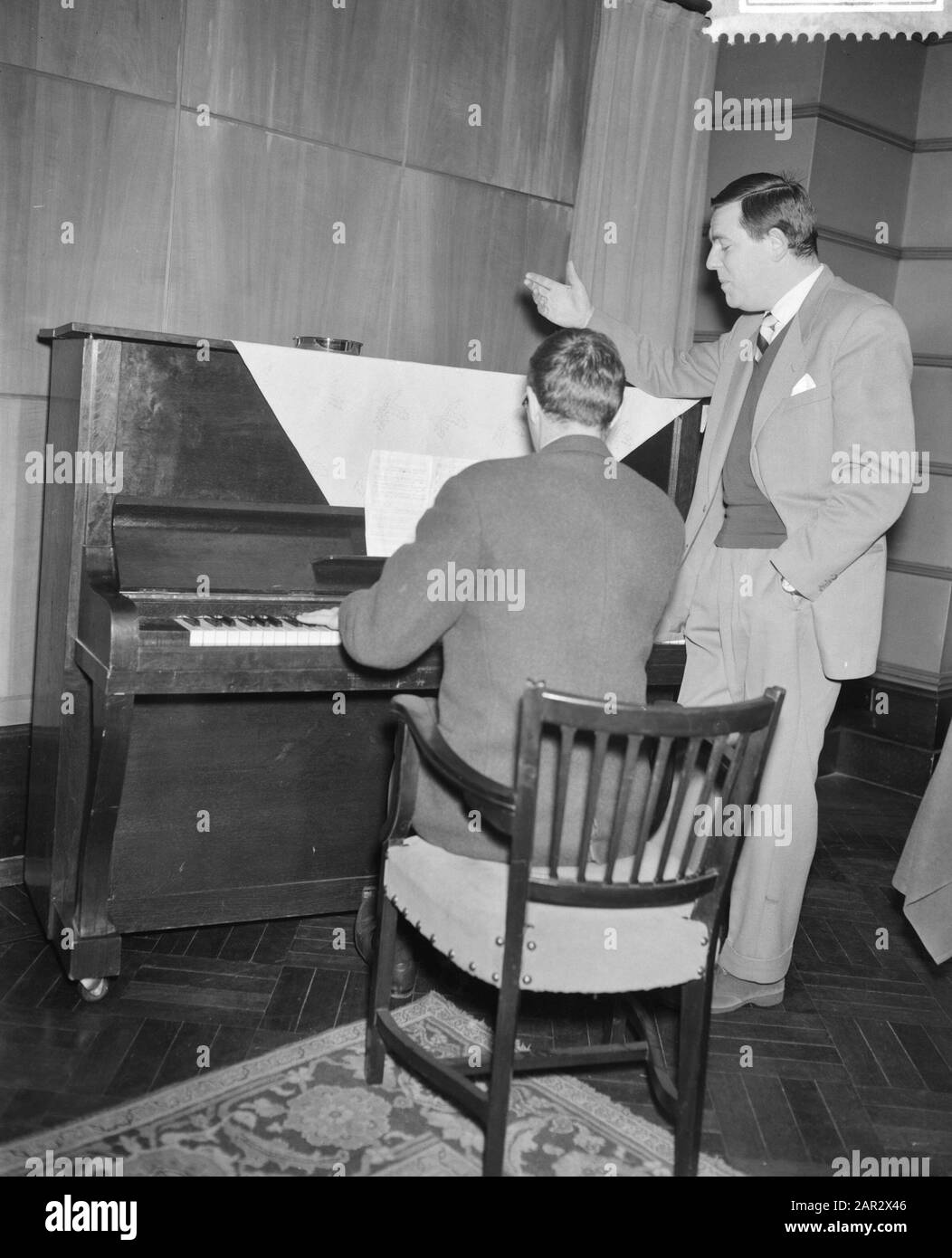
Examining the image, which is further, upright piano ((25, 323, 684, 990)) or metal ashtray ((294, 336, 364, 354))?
metal ashtray ((294, 336, 364, 354))

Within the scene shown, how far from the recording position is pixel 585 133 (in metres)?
4.32

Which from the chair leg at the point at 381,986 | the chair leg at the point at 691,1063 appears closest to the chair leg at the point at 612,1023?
the chair leg at the point at 691,1063

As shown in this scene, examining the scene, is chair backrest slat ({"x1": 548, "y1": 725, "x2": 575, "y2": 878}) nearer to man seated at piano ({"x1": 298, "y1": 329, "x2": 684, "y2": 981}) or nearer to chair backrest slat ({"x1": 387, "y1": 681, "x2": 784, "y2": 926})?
chair backrest slat ({"x1": 387, "y1": 681, "x2": 784, "y2": 926})

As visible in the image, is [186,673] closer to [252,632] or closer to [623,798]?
[252,632]

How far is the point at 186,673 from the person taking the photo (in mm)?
2607

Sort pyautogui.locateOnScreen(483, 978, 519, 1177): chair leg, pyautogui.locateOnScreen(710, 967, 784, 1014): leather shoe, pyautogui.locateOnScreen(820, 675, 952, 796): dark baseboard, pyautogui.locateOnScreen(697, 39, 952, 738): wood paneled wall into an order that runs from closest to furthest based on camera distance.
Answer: pyautogui.locateOnScreen(483, 978, 519, 1177): chair leg < pyautogui.locateOnScreen(710, 967, 784, 1014): leather shoe < pyautogui.locateOnScreen(697, 39, 952, 738): wood paneled wall < pyautogui.locateOnScreen(820, 675, 952, 796): dark baseboard

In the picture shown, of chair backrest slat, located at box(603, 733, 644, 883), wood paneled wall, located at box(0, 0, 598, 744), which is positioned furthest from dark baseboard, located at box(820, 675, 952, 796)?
chair backrest slat, located at box(603, 733, 644, 883)

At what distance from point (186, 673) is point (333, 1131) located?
981mm

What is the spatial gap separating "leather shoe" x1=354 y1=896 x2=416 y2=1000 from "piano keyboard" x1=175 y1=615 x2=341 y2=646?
78 cm

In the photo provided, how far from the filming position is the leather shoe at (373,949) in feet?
9.84

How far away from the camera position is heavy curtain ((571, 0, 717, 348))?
430cm

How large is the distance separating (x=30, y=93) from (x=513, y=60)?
5.50 feet

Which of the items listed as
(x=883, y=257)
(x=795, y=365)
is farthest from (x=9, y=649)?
(x=883, y=257)
